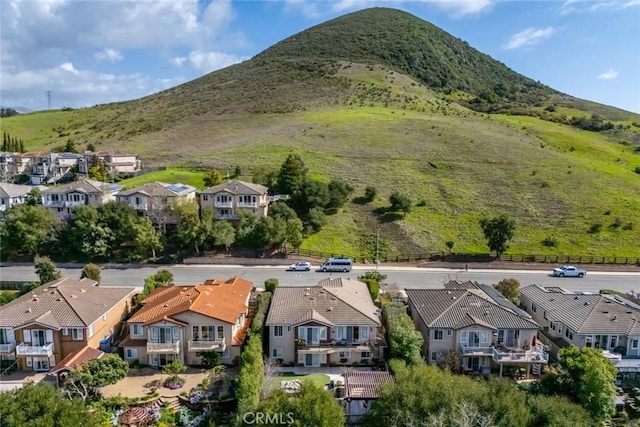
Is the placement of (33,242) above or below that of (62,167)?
below

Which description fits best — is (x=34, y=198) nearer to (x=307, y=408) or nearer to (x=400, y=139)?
(x=307, y=408)

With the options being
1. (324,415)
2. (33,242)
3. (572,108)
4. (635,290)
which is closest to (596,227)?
(635,290)

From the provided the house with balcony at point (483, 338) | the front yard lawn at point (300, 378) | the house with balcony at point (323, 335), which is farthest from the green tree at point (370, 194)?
the front yard lawn at point (300, 378)

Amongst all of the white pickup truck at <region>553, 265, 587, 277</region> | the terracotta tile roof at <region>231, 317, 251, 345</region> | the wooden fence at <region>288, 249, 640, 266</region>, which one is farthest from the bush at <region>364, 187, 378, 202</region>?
the terracotta tile roof at <region>231, 317, 251, 345</region>

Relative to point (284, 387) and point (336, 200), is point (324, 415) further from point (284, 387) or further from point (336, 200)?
point (336, 200)

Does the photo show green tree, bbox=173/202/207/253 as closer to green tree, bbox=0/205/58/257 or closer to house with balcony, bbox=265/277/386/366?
green tree, bbox=0/205/58/257

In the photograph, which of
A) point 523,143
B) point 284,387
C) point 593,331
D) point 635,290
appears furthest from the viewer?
point 523,143

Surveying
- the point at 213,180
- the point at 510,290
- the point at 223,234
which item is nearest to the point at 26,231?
the point at 223,234
